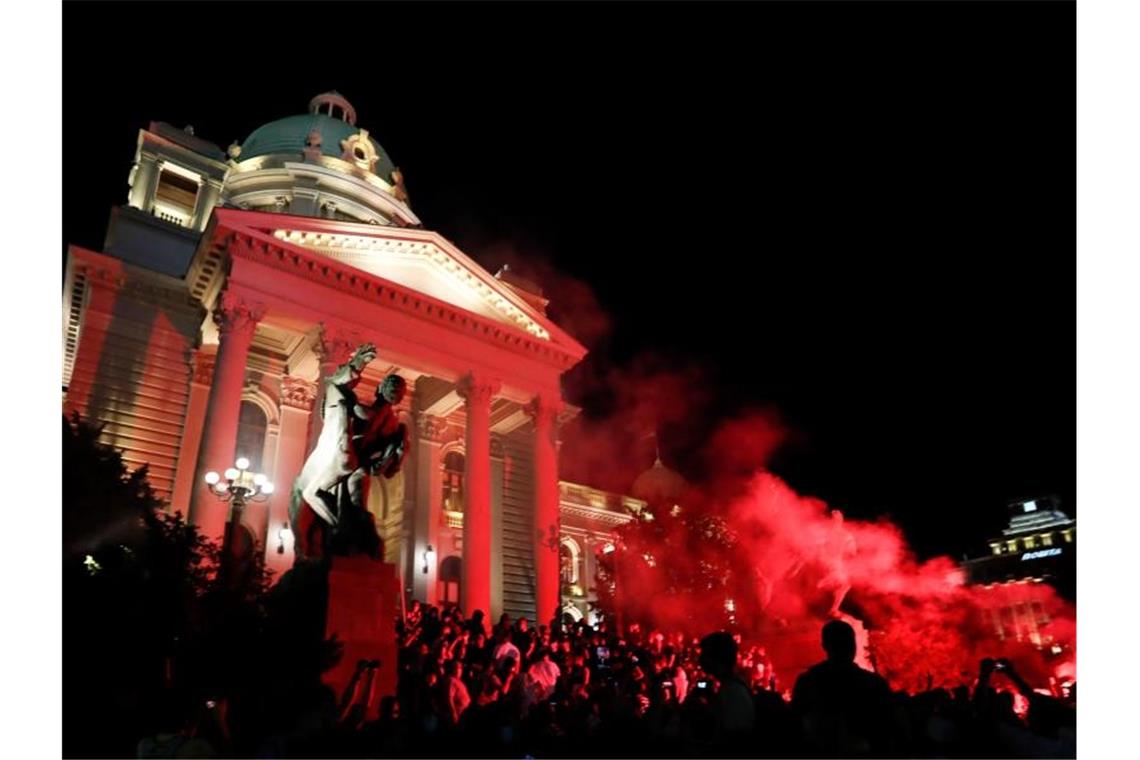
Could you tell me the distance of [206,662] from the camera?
839cm

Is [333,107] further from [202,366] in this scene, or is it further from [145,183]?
[202,366]

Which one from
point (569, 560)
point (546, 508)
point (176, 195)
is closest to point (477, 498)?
point (546, 508)

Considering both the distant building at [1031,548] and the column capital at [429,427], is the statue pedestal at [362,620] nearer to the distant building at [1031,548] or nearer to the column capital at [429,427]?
the column capital at [429,427]

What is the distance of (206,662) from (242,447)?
14.6 metres

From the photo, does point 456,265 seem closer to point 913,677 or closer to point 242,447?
point 242,447

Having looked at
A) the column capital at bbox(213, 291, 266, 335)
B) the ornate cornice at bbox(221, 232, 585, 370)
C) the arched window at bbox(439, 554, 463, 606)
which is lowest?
the arched window at bbox(439, 554, 463, 606)

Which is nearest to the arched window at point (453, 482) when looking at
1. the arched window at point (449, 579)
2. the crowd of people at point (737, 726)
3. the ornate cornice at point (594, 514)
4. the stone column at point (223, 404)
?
the arched window at point (449, 579)

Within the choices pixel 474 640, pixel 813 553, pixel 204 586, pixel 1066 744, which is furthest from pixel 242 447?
pixel 1066 744

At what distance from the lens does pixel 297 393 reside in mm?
22797

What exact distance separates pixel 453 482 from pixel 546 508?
5.98 meters

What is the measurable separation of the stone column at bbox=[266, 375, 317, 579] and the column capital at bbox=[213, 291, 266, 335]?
12.9 ft

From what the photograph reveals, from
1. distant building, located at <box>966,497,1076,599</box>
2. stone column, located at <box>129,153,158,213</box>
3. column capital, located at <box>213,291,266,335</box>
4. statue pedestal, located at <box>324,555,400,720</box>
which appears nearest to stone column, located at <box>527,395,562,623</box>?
column capital, located at <box>213,291,266,335</box>

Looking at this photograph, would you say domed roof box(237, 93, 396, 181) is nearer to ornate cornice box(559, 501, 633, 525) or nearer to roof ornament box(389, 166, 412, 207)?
roof ornament box(389, 166, 412, 207)

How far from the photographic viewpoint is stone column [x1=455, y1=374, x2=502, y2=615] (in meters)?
19.9
